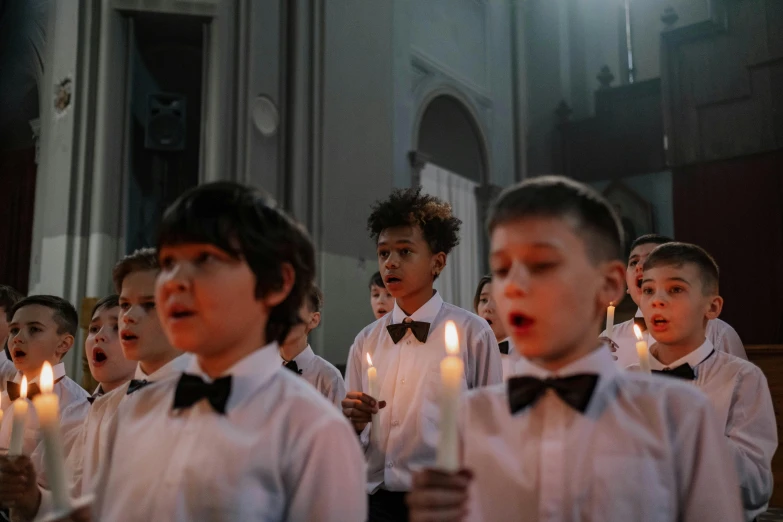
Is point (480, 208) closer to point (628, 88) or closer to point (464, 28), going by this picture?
point (464, 28)

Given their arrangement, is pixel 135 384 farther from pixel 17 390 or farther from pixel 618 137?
pixel 618 137

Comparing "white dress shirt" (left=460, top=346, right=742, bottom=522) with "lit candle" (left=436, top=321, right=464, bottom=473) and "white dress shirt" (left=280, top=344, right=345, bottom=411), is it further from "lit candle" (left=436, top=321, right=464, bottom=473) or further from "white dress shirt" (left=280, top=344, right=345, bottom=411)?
"white dress shirt" (left=280, top=344, right=345, bottom=411)

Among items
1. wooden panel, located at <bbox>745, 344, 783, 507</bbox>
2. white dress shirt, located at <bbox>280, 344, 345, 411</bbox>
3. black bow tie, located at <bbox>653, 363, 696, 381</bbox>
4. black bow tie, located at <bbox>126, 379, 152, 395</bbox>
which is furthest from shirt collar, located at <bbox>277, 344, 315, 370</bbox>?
wooden panel, located at <bbox>745, 344, 783, 507</bbox>

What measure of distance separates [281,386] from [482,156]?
28.2ft

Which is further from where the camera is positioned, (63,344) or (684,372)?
(63,344)

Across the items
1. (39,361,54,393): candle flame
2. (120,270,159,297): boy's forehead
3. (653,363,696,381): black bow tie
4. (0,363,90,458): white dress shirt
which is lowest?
(0,363,90,458): white dress shirt

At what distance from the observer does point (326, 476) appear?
Answer: 124cm

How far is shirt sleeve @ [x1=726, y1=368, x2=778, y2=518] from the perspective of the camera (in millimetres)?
2061

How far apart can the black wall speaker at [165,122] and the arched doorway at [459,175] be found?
155 inches

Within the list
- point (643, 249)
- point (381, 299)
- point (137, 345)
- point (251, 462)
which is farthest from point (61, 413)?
point (643, 249)

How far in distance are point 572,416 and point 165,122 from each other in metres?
5.41

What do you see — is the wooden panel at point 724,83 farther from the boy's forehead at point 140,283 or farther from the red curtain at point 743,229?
the boy's forehead at point 140,283

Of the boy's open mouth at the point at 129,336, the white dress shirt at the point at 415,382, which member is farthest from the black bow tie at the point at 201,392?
the white dress shirt at the point at 415,382

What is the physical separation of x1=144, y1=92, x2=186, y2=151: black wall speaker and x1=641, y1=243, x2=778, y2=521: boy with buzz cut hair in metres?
4.55
